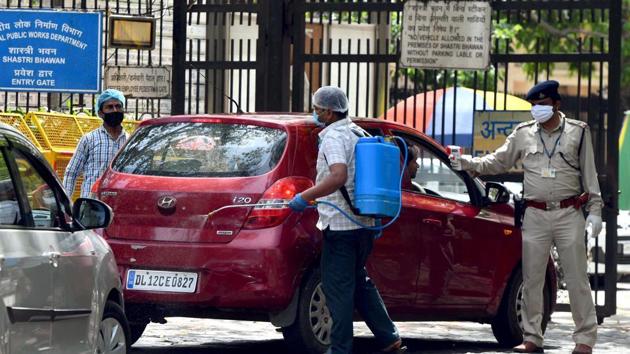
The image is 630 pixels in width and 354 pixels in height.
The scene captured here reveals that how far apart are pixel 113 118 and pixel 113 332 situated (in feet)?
12.6

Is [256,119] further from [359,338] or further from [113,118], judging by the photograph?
[359,338]

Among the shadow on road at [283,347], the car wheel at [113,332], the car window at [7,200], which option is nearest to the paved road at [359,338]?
the shadow on road at [283,347]

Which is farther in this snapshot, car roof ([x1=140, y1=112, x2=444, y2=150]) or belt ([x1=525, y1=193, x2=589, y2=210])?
belt ([x1=525, y1=193, x2=589, y2=210])

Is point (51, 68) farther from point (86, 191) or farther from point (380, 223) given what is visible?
point (380, 223)

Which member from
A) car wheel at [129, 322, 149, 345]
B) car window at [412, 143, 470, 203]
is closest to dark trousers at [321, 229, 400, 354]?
car window at [412, 143, 470, 203]

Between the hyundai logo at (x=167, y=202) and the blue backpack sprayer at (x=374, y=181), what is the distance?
106 cm

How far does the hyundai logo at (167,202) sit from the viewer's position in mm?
10086

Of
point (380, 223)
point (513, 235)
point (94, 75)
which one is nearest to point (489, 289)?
point (513, 235)

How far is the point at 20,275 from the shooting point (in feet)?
22.6

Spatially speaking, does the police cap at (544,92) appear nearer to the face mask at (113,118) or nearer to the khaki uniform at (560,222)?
the khaki uniform at (560,222)

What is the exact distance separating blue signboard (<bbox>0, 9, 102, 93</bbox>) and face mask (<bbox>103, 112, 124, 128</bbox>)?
252 centimetres

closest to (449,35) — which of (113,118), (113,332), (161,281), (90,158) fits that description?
(113,118)

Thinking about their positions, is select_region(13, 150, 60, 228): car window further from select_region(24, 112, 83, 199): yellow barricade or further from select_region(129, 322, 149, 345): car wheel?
select_region(24, 112, 83, 199): yellow barricade

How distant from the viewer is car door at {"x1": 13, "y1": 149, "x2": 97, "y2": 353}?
7.48 metres
